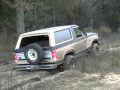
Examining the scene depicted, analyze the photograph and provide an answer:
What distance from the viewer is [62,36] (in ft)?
52.0

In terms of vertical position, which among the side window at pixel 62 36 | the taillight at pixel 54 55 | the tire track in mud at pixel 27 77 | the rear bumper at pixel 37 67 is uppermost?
the side window at pixel 62 36

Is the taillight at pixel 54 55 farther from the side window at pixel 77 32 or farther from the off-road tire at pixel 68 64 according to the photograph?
the side window at pixel 77 32

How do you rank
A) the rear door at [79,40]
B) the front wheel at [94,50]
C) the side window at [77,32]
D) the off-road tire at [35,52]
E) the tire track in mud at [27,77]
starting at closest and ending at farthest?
the tire track in mud at [27,77] < the off-road tire at [35,52] < the rear door at [79,40] < the side window at [77,32] < the front wheel at [94,50]

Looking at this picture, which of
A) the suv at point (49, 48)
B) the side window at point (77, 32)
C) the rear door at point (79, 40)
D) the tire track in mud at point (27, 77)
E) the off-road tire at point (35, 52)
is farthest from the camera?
the side window at point (77, 32)

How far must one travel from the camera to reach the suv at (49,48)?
14.8 m

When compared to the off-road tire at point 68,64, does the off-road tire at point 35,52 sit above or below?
above

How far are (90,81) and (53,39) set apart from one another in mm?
3241

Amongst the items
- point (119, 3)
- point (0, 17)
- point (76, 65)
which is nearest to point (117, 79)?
point (76, 65)

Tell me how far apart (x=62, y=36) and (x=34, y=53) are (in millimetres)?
1674

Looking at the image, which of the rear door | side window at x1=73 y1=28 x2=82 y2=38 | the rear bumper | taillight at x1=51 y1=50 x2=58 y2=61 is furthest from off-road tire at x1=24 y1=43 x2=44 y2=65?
side window at x1=73 y1=28 x2=82 y2=38

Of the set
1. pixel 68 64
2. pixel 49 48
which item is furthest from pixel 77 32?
pixel 49 48

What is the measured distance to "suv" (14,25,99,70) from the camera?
14789 millimetres

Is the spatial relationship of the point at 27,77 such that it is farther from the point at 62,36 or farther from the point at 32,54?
the point at 62,36

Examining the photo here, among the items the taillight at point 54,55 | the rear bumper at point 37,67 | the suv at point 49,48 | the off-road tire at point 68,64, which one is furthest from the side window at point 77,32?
the rear bumper at point 37,67
